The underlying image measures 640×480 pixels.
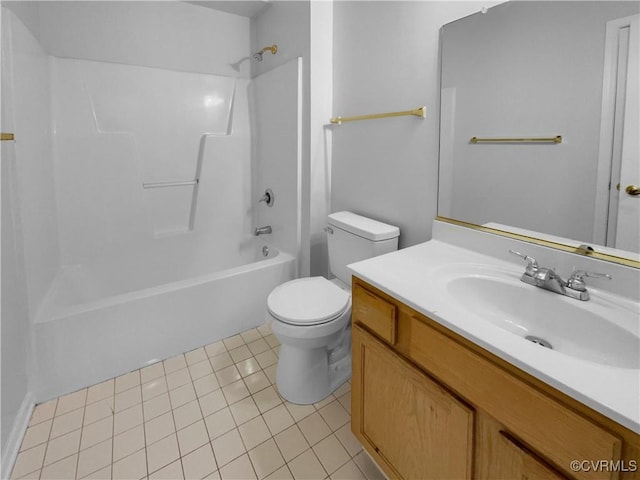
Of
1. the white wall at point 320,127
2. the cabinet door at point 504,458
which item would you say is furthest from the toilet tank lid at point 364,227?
the cabinet door at point 504,458

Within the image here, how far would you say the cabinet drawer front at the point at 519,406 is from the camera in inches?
23.3

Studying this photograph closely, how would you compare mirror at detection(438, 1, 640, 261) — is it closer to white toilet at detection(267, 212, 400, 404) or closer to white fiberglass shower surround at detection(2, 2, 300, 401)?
white toilet at detection(267, 212, 400, 404)

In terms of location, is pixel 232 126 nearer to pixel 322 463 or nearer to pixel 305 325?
pixel 305 325

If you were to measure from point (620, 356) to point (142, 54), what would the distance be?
2811 mm

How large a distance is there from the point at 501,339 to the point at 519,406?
0.13 metres

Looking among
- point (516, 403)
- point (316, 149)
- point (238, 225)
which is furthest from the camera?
point (238, 225)

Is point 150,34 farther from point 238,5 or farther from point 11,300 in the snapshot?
point 11,300

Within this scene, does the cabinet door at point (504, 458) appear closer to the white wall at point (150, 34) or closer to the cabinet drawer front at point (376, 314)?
the cabinet drawer front at point (376, 314)

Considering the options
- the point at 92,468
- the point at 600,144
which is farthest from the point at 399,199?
the point at 92,468

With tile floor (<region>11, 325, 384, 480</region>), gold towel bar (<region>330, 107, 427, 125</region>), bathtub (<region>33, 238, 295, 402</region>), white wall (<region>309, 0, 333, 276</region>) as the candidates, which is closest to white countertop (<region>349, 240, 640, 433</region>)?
gold towel bar (<region>330, 107, 427, 125</region>)

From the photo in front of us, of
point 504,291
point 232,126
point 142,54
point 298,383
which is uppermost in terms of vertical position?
point 142,54

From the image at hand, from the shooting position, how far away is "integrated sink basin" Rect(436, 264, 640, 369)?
83 centimetres

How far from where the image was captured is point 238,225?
2.75m

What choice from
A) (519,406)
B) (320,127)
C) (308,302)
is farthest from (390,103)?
(519,406)
